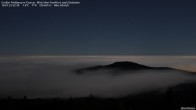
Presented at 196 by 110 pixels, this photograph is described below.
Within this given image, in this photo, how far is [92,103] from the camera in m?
180

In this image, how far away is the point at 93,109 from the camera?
175 metres

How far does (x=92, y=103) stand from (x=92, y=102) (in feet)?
5.58

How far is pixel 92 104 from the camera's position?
180750mm

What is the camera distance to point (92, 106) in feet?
598

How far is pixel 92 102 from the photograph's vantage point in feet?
584

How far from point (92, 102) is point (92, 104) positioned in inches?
125

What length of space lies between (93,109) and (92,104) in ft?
20.7

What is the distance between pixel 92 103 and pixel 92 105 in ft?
8.88

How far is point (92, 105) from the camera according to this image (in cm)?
18175

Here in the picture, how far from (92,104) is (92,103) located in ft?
4.82

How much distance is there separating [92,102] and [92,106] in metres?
5.18

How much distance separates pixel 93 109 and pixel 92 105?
7119 millimetres
